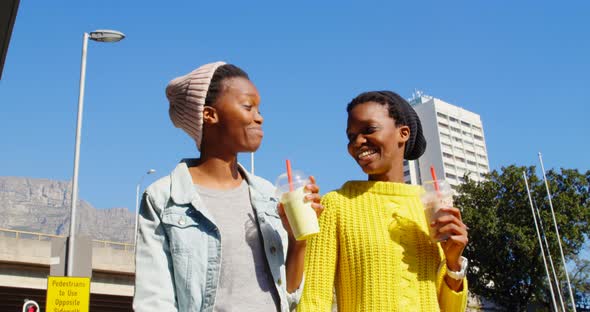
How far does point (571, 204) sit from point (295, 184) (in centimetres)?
3179

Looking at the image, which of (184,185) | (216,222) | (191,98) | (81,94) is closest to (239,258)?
(216,222)

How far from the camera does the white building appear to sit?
12338cm

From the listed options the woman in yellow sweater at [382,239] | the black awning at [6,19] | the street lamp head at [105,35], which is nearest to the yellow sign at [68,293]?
the black awning at [6,19]

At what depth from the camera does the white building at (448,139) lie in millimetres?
123375

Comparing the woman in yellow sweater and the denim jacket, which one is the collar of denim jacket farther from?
the woman in yellow sweater

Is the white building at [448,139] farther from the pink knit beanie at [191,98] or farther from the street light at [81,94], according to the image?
the pink knit beanie at [191,98]

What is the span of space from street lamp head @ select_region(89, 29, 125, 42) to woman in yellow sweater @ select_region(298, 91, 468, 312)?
11148 mm

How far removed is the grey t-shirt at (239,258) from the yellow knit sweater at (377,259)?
578mm

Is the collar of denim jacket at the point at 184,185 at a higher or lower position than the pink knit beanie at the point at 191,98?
lower

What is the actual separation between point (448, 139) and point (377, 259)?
12761cm

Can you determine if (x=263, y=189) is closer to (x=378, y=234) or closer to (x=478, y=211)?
(x=378, y=234)

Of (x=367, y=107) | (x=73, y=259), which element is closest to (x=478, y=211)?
(x=73, y=259)

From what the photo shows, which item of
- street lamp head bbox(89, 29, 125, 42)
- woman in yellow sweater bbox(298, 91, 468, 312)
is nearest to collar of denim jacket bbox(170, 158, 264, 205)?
woman in yellow sweater bbox(298, 91, 468, 312)

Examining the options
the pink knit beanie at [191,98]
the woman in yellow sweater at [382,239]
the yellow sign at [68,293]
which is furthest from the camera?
the yellow sign at [68,293]
